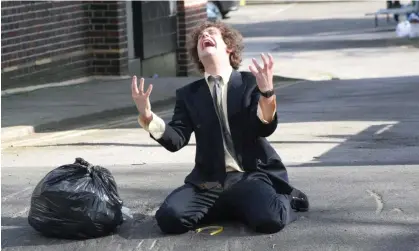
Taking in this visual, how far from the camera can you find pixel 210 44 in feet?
21.1

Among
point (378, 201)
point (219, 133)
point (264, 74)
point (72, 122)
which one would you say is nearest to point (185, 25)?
point (72, 122)

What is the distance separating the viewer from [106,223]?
646cm

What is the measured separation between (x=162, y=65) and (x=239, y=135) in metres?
13.9

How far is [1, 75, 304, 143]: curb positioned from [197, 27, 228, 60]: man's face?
626cm

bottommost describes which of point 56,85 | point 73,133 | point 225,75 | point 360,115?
point 56,85

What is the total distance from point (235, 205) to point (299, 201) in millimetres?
531

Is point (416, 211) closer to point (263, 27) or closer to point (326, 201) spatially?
point (326, 201)

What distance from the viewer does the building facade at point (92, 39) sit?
1653 centimetres

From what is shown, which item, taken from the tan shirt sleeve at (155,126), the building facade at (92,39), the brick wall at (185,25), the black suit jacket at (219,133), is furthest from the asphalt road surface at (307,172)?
the brick wall at (185,25)

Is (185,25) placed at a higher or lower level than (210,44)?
lower

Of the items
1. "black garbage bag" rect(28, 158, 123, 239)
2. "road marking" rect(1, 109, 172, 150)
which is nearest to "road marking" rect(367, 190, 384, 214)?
"black garbage bag" rect(28, 158, 123, 239)

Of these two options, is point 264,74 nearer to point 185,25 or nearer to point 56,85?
point 56,85

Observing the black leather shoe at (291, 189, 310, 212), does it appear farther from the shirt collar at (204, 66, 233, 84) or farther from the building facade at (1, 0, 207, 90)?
the building facade at (1, 0, 207, 90)

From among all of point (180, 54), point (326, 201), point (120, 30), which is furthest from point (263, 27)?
point (326, 201)
